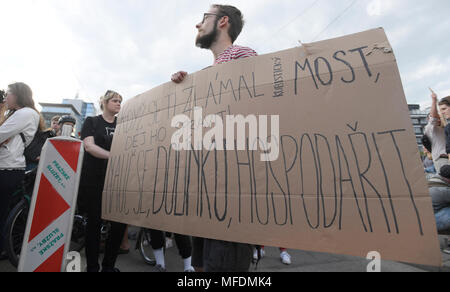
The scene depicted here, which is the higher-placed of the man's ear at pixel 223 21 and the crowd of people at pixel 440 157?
the man's ear at pixel 223 21

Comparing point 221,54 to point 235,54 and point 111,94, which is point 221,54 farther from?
point 111,94

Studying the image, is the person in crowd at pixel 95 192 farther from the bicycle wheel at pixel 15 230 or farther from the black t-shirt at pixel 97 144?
the bicycle wheel at pixel 15 230

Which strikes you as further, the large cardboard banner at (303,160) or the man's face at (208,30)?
the man's face at (208,30)

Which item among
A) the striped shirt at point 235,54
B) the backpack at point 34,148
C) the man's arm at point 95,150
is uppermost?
the striped shirt at point 235,54

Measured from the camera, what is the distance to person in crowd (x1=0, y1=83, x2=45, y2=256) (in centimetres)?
204

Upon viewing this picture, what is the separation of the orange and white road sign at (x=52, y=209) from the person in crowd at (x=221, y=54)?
0.74 metres

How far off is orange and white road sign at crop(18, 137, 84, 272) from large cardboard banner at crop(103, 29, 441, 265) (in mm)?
405

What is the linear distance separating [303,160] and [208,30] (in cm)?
104

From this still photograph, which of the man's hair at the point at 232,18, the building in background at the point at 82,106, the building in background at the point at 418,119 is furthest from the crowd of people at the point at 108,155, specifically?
the building in background at the point at 82,106

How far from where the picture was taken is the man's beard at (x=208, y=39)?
1410 millimetres

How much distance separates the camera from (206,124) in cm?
117

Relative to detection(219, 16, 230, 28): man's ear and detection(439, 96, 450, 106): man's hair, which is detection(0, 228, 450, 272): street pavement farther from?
detection(219, 16, 230, 28): man's ear

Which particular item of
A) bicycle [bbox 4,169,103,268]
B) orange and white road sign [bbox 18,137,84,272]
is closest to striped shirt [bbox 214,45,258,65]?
orange and white road sign [bbox 18,137,84,272]
